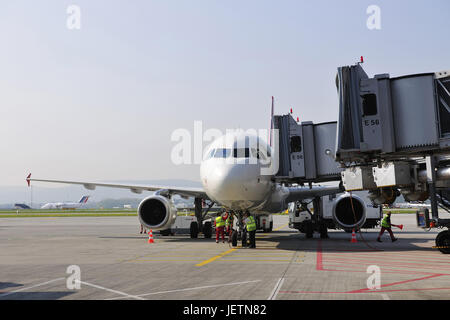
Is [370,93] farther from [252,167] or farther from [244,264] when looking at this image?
[244,264]

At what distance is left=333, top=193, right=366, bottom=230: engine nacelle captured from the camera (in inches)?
770

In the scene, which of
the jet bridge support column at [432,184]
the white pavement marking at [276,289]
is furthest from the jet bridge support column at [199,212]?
the white pavement marking at [276,289]

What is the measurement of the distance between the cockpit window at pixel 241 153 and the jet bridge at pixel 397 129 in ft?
11.8

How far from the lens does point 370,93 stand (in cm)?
1291

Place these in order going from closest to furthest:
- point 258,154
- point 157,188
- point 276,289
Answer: point 276,289, point 258,154, point 157,188

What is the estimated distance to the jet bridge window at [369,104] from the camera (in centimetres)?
1289

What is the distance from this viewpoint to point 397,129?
12750 mm

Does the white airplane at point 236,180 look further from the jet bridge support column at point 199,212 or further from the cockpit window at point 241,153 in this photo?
the jet bridge support column at point 199,212

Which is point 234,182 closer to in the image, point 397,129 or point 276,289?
point 397,129

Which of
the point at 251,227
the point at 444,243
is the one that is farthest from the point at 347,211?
the point at 444,243

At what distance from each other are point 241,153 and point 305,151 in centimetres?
254

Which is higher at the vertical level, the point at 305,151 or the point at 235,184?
the point at 305,151

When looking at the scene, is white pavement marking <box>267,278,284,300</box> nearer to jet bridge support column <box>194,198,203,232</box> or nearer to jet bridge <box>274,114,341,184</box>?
jet bridge <box>274,114,341,184</box>

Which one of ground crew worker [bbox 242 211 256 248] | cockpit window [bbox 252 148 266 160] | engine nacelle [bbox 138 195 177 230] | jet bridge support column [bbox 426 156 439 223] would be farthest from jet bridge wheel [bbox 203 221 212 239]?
jet bridge support column [bbox 426 156 439 223]
